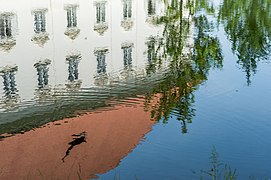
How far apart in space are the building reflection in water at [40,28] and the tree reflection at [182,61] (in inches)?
217

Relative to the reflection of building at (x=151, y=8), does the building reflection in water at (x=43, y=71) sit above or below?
below

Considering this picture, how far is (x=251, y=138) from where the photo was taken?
Result: 10.9m

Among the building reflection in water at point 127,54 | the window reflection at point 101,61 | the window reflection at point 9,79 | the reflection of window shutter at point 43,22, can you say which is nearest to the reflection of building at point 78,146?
the window reflection at point 9,79

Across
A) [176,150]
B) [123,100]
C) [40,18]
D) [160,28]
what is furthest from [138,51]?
[176,150]

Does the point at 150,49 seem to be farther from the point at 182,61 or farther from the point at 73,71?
the point at 73,71

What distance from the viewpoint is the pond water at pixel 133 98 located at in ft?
32.3

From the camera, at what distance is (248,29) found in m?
25.2

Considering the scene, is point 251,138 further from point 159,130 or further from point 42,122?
point 42,122

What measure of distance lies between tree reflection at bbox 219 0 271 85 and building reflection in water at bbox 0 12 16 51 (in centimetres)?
1003

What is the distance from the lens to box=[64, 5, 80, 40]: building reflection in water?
23.6m

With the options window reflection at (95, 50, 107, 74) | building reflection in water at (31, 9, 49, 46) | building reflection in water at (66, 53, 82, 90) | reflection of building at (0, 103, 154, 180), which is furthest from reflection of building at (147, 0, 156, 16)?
reflection of building at (0, 103, 154, 180)

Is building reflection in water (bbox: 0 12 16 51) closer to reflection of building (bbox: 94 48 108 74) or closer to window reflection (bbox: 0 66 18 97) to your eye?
window reflection (bbox: 0 66 18 97)

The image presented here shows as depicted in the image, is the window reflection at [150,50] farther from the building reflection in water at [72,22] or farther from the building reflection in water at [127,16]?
the building reflection in water at [72,22]

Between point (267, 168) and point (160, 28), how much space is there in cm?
1676
